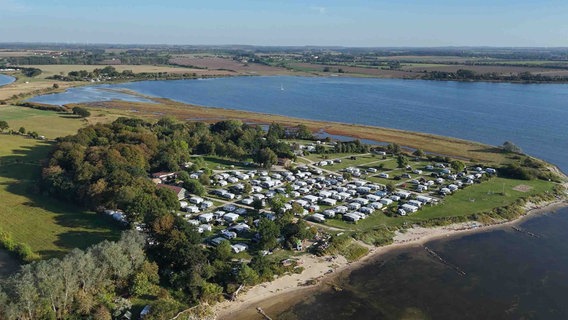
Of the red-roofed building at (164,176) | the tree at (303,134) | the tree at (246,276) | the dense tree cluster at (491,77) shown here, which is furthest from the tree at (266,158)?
the dense tree cluster at (491,77)

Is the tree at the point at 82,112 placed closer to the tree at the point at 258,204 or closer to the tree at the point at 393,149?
the tree at the point at 393,149

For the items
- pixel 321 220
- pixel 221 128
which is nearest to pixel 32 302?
pixel 321 220

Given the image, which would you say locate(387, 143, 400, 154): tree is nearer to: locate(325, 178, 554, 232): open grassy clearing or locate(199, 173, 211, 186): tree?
locate(325, 178, 554, 232): open grassy clearing

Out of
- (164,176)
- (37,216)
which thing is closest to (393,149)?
(164,176)

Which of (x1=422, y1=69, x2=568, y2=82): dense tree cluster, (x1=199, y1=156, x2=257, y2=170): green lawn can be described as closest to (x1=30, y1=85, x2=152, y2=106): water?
(x1=199, y1=156, x2=257, y2=170): green lawn

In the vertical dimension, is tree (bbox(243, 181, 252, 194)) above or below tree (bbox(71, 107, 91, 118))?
below
